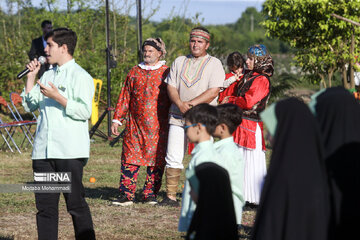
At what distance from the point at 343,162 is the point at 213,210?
0.76 m

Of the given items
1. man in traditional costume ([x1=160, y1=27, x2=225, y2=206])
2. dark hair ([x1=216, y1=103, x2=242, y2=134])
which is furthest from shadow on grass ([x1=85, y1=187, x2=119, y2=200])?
dark hair ([x1=216, y1=103, x2=242, y2=134])

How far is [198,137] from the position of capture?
4.22 meters

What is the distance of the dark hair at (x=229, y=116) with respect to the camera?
4.60 metres

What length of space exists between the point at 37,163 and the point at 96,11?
1540cm

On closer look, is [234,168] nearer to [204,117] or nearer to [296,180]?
[204,117]

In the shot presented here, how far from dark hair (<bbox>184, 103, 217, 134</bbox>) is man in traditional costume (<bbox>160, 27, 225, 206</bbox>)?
286 cm

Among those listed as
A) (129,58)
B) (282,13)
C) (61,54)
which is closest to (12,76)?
(129,58)

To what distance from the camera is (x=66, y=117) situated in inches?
204

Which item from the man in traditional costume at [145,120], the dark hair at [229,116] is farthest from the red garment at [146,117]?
the dark hair at [229,116]

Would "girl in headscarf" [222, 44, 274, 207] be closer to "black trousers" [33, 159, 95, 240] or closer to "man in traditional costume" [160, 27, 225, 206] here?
"man in traditional costume" [160, 27, 225, 206]

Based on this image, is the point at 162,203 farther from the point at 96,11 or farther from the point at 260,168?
the point at 96,11

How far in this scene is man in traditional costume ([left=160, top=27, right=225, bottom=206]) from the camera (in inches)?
287

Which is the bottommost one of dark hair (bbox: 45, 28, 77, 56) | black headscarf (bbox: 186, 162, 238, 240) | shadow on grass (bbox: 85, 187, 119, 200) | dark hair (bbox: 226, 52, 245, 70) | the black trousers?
shadow on grass (bbox: 85, 187, 119, 200)

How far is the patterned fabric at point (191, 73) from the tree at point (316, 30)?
7.99 m
